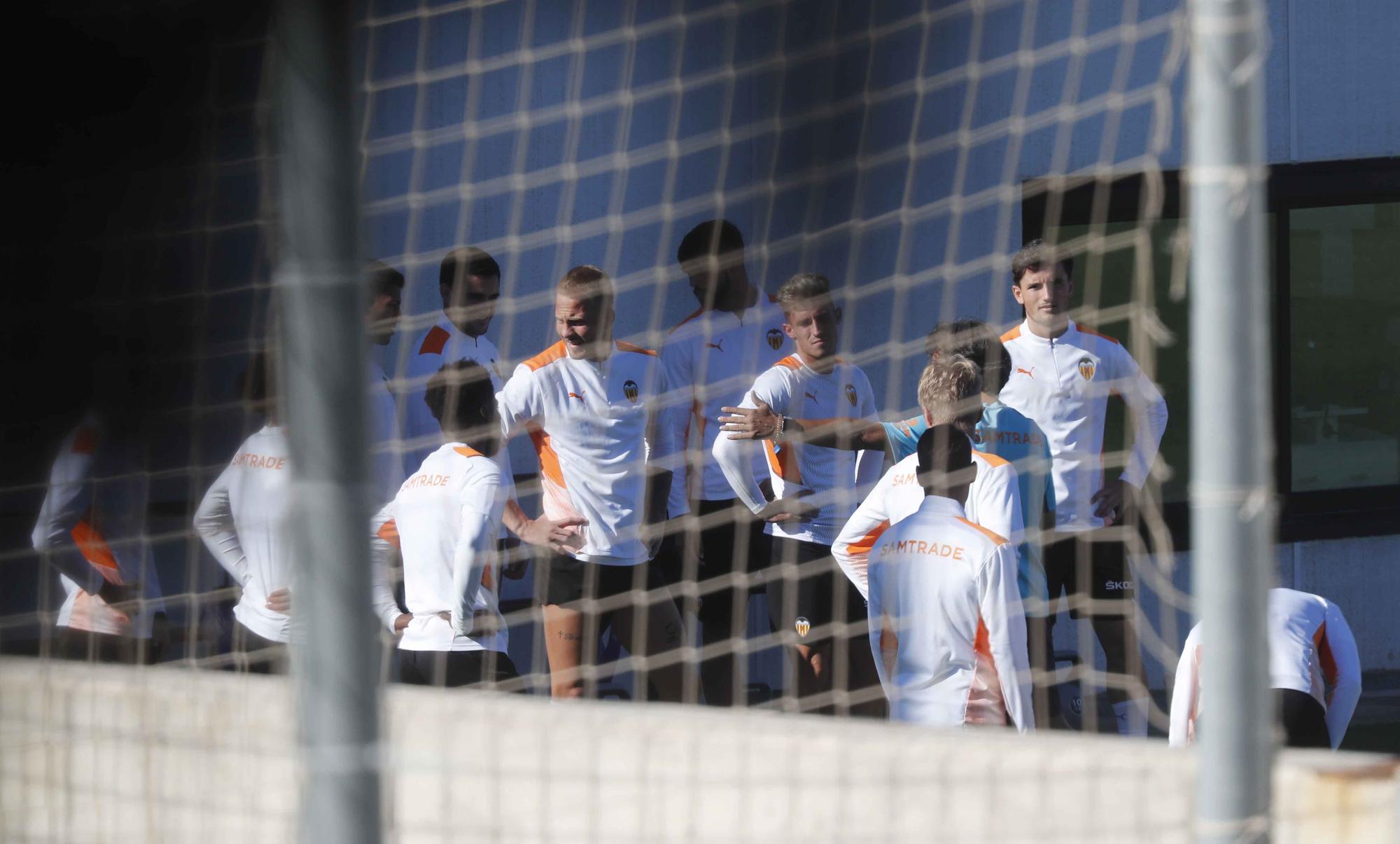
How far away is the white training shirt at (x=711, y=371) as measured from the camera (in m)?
5.01

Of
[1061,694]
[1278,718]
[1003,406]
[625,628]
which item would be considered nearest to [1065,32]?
[1003,406]

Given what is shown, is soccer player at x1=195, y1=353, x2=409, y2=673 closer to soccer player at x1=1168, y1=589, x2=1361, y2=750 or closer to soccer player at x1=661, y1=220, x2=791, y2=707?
soccer player at x1=661, y1=220, x2=791, y2=707

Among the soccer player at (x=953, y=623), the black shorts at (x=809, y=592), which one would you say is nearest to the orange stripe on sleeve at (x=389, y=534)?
the black shorts at (x=809, y=592)

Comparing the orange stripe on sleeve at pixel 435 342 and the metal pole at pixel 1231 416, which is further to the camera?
the orange stripe on sleeve at pixel 435 342

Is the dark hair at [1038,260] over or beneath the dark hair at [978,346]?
over

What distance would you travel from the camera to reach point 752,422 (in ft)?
15.4

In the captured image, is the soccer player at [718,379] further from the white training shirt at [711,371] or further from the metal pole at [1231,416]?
the metal pole at [1231,416]

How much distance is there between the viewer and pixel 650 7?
555cm

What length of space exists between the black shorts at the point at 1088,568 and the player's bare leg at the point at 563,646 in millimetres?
1457

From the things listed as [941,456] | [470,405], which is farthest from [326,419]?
[470,405]

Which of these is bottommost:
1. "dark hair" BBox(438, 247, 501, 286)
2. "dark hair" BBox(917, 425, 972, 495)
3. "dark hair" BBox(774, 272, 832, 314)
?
"dark hair" BBox(917, 425, 972, 495)

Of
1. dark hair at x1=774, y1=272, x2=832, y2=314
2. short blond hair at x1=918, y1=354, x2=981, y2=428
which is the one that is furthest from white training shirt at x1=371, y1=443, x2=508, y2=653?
dark hair at x1=774, y1=272, x2=832, y2=314

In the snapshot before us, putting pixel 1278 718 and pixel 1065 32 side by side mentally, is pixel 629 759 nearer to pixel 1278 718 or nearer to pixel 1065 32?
pixel 1278 718

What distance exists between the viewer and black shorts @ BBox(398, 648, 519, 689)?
3.81m
